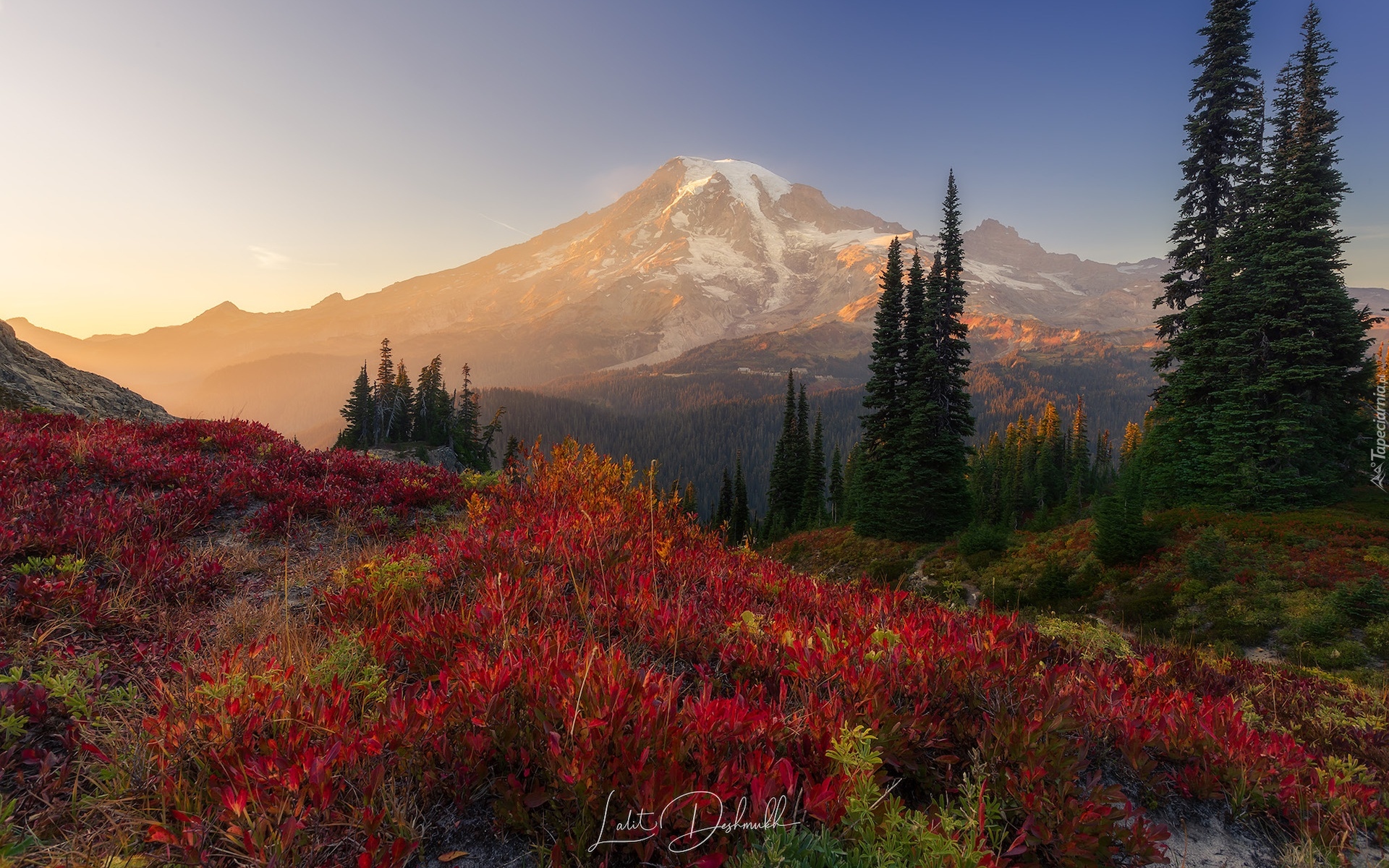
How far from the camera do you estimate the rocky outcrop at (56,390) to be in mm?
9820

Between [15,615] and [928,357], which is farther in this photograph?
[928,357]

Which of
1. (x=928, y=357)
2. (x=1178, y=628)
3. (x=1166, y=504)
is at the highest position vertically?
(x=928, y=357)

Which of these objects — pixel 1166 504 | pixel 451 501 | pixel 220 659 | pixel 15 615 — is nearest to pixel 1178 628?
pixel 1166 504

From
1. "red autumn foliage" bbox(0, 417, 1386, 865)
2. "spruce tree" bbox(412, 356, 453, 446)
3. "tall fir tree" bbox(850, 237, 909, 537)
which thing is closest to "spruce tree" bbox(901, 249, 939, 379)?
"tall fir tree" bbox(850, 237, 909, 537)

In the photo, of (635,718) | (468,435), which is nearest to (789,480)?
(468,435)

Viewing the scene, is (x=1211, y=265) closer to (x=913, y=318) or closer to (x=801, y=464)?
(x=913, y=318)

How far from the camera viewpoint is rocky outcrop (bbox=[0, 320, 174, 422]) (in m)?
9.82

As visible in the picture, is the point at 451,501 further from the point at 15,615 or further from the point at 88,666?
the point at 88,666

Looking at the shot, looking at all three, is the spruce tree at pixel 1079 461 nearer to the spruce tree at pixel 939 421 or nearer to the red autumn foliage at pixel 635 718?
the spruce tree at pixel 939 421

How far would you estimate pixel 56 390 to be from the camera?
10.9 m

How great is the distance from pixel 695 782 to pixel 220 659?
2.74 meters

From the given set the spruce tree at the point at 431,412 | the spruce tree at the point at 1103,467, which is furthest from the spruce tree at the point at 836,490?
the spruce tree at the point at 431,412

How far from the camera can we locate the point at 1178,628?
595 inches

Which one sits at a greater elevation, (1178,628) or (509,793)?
(509,793)
